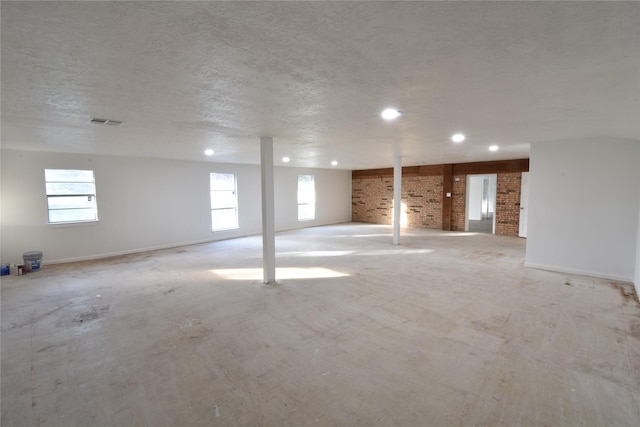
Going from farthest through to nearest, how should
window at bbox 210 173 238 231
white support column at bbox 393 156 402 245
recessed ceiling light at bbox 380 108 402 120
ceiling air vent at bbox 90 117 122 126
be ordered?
window at bbox 210 173 238 231 → white support column at bbox 393 156 402 245 → ceiling air vent at bbox 90 117 122 126 → recessed ceiling light at bbox 380 108 402 120

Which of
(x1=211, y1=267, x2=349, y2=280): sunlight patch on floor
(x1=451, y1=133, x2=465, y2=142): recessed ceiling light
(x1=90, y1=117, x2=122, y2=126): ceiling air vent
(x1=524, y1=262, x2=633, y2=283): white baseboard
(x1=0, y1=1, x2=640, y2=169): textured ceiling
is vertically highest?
(x1=451, y1=133, x2=465, y2=142): recessed ceiling light

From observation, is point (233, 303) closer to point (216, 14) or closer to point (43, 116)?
point (43, 116)

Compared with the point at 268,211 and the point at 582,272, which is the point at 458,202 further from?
the point at 268,211

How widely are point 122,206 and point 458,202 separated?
403 inches

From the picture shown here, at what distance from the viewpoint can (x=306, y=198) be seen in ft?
38.9

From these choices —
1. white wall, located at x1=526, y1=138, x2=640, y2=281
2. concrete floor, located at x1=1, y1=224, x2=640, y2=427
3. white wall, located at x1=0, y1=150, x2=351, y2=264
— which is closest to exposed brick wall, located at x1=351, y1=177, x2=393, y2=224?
white wall, located at x1=0, y1=150, x2=351, y2=264

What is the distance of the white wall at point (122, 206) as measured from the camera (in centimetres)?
587

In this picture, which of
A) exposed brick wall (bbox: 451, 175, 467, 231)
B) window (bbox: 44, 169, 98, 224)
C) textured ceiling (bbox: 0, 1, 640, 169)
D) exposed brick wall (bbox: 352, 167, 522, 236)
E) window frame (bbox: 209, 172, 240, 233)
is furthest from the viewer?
exposed brick wall (bbox: 451, 175, 467, 231)

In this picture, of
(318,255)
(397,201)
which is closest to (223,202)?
(318,255)

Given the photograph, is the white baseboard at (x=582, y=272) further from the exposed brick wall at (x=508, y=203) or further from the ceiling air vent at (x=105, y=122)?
the ceiling air vent at (x=105, y=122)

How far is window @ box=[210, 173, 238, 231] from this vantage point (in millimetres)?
9094

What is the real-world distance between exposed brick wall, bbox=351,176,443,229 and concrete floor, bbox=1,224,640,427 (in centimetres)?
586

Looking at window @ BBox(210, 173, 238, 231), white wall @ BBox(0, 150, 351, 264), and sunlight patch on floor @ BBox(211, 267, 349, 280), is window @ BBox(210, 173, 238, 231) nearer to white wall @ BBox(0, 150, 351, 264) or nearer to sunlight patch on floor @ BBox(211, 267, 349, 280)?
white wall @ BBox(0, 150, 351, 264)

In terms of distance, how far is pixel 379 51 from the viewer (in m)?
1.79
